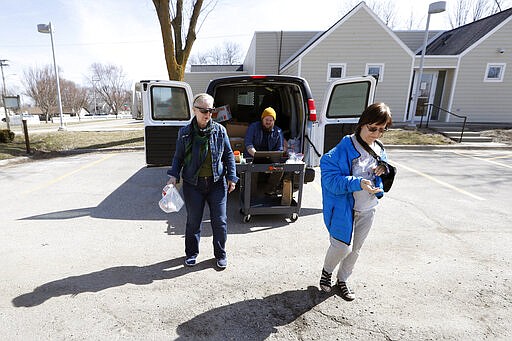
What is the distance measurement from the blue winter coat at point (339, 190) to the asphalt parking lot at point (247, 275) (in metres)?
0.71

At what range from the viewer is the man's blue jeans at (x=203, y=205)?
2758mm

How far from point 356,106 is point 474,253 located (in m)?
2.61

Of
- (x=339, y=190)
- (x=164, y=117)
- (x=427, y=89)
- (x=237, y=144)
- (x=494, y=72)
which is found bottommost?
(x=237, y=144)

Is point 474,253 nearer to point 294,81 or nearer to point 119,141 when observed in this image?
point 294,81

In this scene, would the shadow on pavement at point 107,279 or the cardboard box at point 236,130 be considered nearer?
the shadow on pavement at point 107,279

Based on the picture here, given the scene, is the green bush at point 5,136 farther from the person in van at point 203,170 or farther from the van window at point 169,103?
the person in van at point 203,170

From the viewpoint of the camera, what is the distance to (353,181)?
1985 millimetres

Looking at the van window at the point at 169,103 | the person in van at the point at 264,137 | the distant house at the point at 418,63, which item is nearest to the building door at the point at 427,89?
the distant house at the point at 418,63

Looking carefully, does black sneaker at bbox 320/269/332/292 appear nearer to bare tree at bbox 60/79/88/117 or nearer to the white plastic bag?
the white plastic bag

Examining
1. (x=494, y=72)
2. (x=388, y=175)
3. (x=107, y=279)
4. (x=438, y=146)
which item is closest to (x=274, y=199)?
(x=388, y=175)

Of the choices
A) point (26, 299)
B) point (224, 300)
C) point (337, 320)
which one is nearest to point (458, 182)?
point (337, 320)

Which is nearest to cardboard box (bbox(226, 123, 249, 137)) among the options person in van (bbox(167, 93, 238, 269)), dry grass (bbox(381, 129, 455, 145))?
person in van (bbox(167, 93, 238, 269))

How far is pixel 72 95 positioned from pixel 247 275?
247ft

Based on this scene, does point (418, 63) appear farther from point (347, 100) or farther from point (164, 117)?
point (164, 117)
